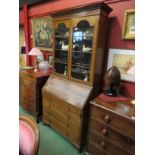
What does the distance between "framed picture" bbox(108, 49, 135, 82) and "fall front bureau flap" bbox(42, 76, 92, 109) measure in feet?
1.78

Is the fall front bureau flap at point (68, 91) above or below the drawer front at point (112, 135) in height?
above

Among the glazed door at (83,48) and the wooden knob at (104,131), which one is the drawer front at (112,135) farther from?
the glazed door at (83,48)

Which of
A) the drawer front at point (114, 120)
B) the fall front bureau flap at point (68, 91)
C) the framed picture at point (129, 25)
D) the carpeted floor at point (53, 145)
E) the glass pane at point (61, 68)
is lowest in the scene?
the carpeted floor at point (53, 145)

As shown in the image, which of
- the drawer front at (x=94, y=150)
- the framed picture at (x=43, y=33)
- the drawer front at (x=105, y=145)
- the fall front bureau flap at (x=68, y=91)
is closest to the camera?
Answer: the drawer front at (x=105, y=145)

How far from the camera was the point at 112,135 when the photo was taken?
153cm

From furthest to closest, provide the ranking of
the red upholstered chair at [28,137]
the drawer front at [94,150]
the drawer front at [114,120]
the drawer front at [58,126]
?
the drawer front at [58,126]
the drawer front at [94,150]
the drawer front at [114,120]
the red upholstered chair at [28,137]

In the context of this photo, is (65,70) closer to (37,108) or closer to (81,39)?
(81,39)

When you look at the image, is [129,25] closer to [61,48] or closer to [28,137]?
[61,48]

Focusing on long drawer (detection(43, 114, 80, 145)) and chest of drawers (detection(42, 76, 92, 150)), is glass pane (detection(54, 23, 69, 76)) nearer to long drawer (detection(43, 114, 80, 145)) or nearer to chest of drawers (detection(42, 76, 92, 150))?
chest of drawers (detection(42, 76, 92, 150))

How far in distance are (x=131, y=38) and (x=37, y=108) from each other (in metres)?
1.99

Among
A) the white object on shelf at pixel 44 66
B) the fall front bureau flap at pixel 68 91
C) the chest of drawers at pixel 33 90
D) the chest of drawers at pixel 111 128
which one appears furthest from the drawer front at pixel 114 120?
the white object on shelf at pixel 44 66

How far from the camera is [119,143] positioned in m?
1.48

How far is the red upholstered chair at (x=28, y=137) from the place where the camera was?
937 mm
